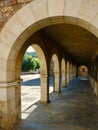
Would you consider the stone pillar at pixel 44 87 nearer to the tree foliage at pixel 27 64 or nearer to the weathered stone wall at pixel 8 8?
the weathered stone wall at pixel 8 8

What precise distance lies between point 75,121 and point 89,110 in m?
1.66

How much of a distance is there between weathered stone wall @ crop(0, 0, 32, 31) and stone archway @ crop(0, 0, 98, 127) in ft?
0.40

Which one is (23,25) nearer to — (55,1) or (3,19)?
(3,19)

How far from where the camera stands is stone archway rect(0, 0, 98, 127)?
3.81m

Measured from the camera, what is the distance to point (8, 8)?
4.37 m

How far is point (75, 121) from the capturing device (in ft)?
18.6

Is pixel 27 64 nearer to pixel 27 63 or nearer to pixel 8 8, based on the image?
pixel 27 63

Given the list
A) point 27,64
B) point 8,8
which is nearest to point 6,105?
point 8,8

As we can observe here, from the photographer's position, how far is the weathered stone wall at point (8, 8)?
426 cm

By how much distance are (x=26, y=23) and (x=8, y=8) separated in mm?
656

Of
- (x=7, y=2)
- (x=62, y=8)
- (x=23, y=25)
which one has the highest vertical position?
(x=7, y=2)

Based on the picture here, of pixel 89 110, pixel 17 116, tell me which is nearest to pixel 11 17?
pixel 17 116

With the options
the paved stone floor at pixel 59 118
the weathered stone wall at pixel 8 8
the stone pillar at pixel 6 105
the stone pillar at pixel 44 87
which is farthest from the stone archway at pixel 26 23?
the stone pillar at pixel 44 87

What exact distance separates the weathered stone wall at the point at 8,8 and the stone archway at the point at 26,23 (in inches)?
4.8
